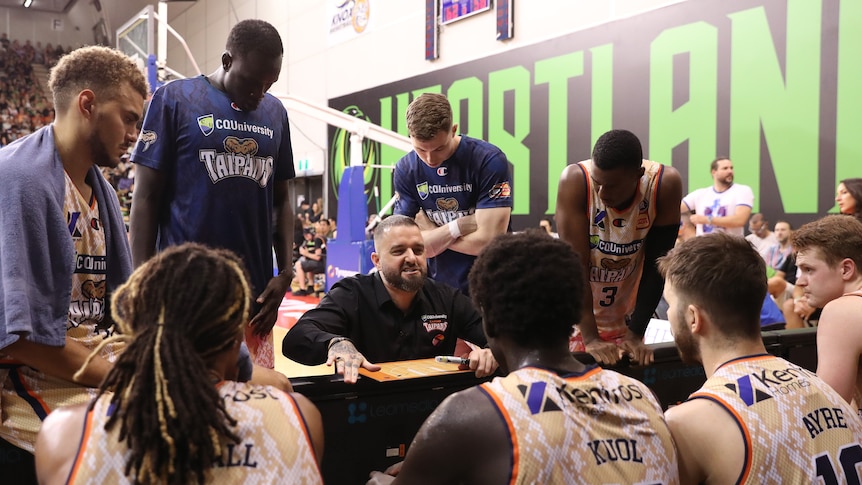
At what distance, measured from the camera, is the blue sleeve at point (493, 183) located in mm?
3555

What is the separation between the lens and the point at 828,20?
7.14m

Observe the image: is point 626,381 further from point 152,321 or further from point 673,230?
point 673,230

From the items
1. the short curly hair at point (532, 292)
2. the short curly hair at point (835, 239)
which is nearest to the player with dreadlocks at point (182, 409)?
the short curly hair at point (532, 292)

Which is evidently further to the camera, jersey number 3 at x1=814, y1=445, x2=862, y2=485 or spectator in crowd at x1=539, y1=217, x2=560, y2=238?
spectator in crowd at x1=539, y1=217, x2=560, y2=238

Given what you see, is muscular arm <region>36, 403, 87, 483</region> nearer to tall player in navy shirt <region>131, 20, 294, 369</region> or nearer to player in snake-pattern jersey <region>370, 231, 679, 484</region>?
player in snake-pattern jersey <region>370, 231, 679, 484</region>

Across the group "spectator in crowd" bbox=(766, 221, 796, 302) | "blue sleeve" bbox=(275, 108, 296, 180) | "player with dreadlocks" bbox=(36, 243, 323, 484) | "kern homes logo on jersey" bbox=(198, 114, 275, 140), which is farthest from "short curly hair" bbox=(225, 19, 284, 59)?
"spectator in crowd" bbox=(766, 221, 796, 302)

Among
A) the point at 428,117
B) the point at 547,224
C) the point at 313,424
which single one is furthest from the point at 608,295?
the point at 547,224

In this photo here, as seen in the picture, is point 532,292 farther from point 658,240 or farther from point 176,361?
point 658,240

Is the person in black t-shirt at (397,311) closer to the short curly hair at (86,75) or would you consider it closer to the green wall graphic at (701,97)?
the short curly hair at (86,75)

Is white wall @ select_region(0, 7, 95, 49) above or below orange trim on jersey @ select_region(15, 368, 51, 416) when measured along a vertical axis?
above

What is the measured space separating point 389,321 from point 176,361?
1775 mm

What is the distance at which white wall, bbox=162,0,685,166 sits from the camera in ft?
34.0

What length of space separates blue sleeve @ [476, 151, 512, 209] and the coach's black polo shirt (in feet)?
2.23

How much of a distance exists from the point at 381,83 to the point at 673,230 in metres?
11.8
